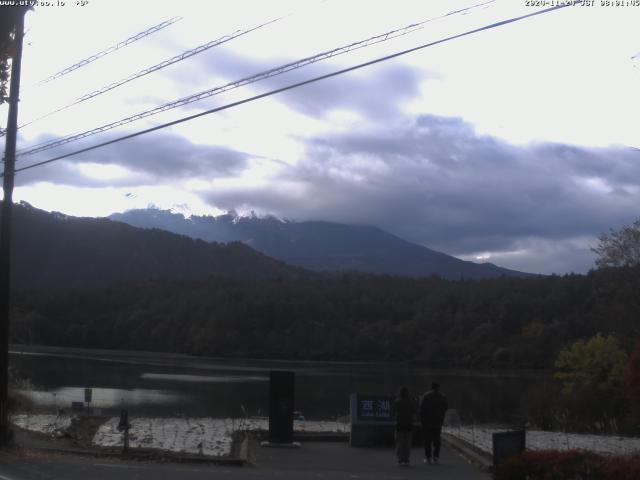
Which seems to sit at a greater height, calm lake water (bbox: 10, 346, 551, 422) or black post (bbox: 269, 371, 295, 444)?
black post (bbox: 269, 371, 295, 444)

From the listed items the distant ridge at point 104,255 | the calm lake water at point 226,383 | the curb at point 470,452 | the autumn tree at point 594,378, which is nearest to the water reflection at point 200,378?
the calm lake water at point 226,383

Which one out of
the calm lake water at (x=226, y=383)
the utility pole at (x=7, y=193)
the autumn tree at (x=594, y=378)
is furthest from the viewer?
the calm lake water at (x=226, y=383)

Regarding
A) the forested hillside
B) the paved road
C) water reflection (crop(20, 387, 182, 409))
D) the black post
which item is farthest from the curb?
the forested hillside

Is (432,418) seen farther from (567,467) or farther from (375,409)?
(567,467)

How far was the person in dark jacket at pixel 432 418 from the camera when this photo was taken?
15812 mm

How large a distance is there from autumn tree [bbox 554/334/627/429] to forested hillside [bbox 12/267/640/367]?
1389 cm

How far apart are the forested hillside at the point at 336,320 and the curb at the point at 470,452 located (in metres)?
40.0

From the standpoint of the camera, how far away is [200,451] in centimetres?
1678

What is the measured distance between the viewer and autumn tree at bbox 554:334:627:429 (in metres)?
33.3

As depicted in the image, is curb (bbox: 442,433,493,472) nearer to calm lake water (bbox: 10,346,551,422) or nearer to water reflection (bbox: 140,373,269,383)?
calm lake water (bbox: 10,346,551,422)

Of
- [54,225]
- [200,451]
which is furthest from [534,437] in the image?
[54,225]

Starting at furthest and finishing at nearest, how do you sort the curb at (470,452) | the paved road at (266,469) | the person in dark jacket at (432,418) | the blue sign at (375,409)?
the blue sign at (375,409) < the curb at (470,452) < the person in dark jacket at (432,418) < the paved road at (266,469)

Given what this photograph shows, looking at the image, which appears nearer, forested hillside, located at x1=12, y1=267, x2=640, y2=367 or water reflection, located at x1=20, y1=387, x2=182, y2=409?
water reflection, located at x1=20, y1=387, x2=182, y2=409

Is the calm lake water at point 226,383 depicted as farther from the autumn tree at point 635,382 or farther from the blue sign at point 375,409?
the blue sign at point 375,409
